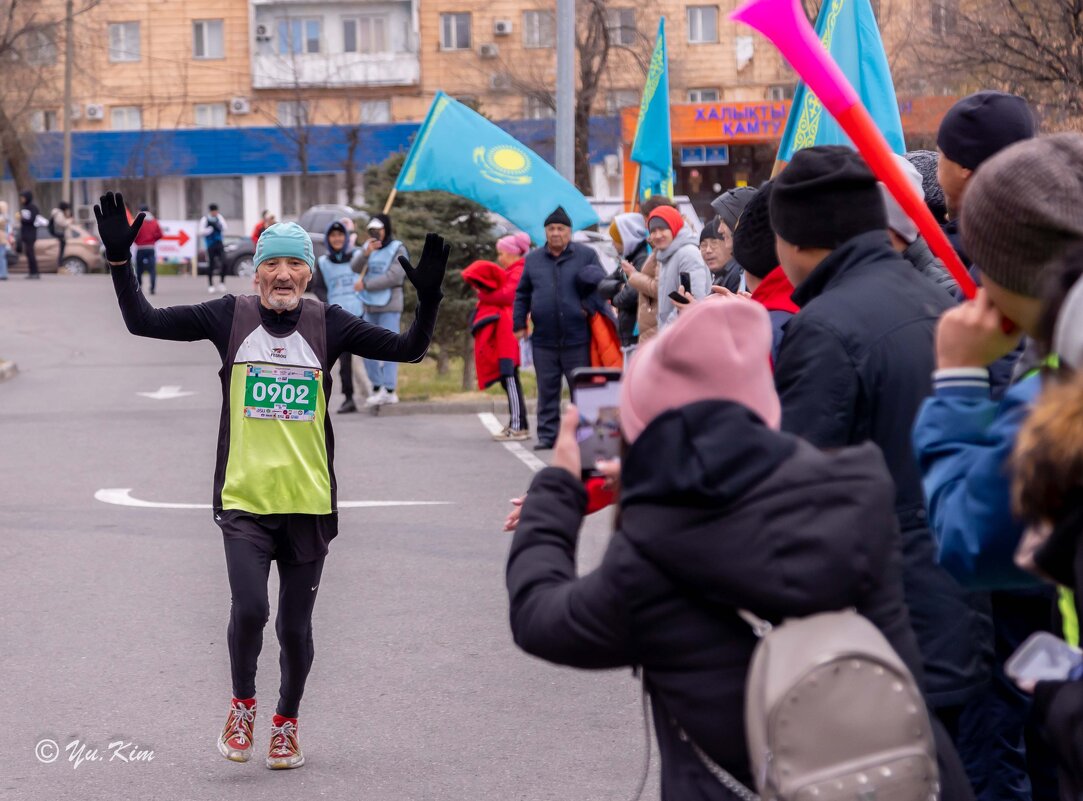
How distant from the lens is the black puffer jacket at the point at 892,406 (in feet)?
11.2

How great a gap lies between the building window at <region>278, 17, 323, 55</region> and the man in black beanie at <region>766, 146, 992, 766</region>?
6308cm

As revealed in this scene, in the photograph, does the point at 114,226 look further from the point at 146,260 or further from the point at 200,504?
the point at 146,260

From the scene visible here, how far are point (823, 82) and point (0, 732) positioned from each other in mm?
3847

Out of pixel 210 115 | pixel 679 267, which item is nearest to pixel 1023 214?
pixel 679 267

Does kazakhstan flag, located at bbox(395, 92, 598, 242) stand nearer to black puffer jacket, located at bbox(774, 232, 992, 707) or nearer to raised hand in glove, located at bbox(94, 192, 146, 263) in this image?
raised hand in glove, located at bbox(94, 192, 146, 263)

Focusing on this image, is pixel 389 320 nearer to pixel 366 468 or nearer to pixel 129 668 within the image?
pixel 366 468

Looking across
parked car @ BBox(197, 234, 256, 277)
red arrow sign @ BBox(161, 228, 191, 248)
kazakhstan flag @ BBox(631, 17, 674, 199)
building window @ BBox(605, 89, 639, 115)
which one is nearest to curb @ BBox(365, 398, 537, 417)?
kazakhstan flag @ BBox(631, 17, 674, 199)

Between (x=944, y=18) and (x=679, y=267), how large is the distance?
12.0 m

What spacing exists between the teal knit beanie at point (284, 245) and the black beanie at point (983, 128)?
219 centimetres

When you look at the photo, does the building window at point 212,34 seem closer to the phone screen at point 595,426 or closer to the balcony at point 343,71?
the balcony at point 343,71

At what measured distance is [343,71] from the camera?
63.1m

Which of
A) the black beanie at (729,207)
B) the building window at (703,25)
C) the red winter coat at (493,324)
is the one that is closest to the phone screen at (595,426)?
the black beanie at (729,207)

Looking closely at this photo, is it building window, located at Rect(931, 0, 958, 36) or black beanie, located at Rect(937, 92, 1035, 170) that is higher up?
building window, located at Rect(931, 0, 958, 36)

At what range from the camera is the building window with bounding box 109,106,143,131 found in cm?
6438
